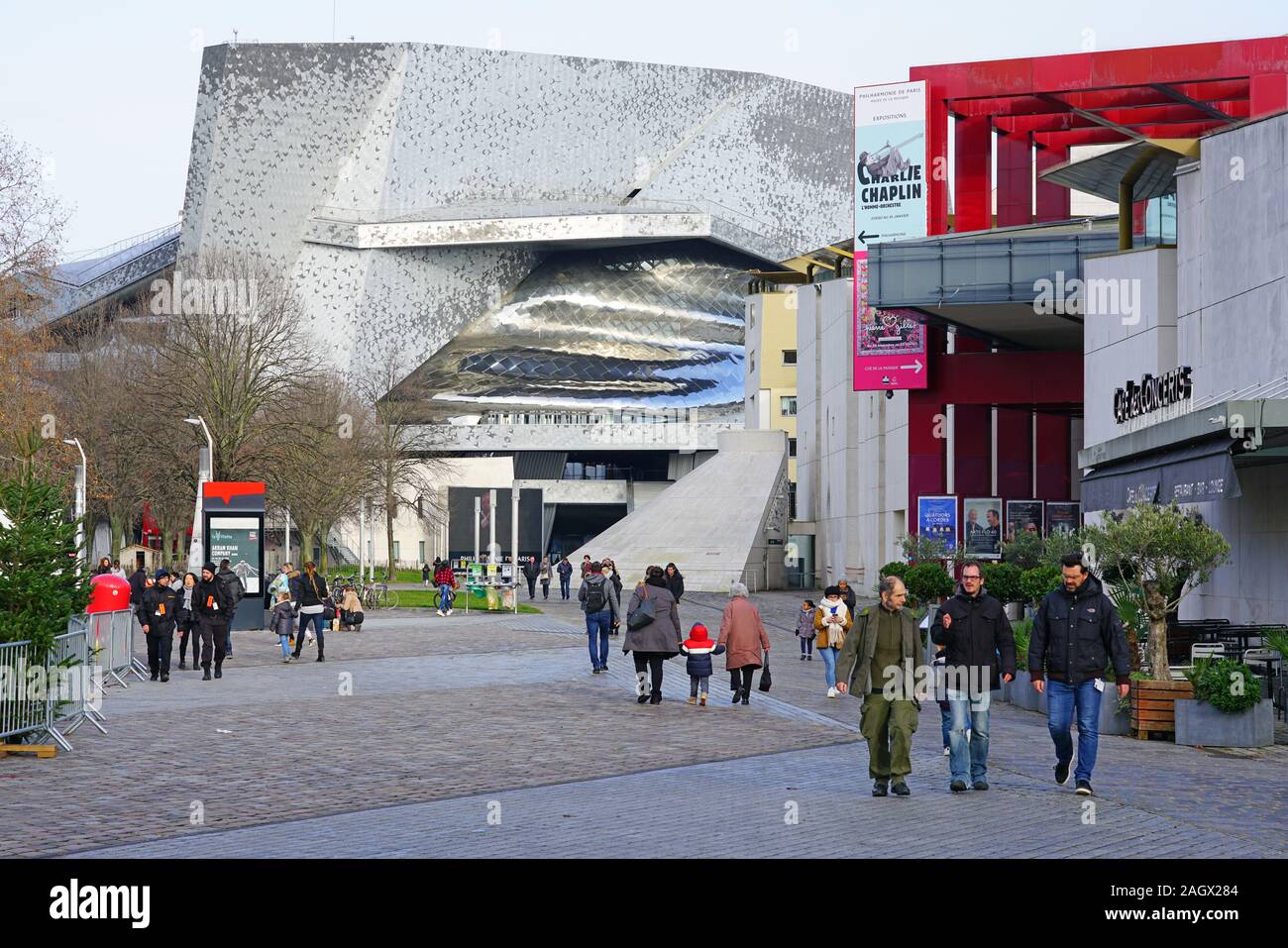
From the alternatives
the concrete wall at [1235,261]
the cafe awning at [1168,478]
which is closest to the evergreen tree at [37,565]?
the cafe awning at [1168,478]

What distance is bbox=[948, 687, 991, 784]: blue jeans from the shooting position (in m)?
11.4

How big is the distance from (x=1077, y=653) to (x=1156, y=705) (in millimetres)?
4513

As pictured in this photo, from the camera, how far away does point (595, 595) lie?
22203 mm

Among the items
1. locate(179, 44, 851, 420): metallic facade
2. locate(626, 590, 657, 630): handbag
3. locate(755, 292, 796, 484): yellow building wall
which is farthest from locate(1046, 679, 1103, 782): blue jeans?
locate(179, 44, 851, 420): metallic facade

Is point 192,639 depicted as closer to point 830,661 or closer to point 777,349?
point 830,661

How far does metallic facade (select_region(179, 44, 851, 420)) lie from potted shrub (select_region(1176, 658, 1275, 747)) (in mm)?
75820

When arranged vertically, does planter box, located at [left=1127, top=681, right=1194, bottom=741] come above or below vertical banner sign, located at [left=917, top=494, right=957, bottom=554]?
below

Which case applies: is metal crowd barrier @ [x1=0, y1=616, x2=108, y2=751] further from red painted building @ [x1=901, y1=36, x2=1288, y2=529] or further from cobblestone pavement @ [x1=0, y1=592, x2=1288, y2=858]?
red painted building @ [x1=901, y1=36, x2=1288, y2=529]

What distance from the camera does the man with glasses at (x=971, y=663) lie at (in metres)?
11.4

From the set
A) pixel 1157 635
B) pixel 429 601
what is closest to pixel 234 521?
pixel 429 601

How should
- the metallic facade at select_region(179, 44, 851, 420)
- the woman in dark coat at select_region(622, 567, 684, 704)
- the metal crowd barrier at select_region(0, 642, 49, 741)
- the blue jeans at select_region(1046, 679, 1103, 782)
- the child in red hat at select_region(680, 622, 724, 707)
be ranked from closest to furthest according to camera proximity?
the blue jeans at select_region(1046, 679, 1103, 782) → the metal crowd barrier at select_region(0, 642, 49, 741) → the child in red hat at select_region(680, 622, 724, 707) → the woman in dark coat at select_region(622, 567, 684, 704) → the metallic facade at select_region(179, 44, 851, 420)
